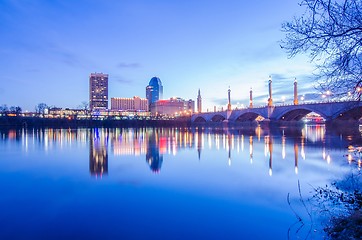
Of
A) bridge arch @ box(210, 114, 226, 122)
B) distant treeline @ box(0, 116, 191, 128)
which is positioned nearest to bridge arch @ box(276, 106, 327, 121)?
bridge arch @ box(210, 114, 226, 122)

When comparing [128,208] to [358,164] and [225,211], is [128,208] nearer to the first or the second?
[225,211]

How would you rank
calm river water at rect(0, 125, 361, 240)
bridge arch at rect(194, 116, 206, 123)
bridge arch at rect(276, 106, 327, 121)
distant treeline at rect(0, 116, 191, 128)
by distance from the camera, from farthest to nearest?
bridge arch at rect(194, 116, 206, 123)
distant treeline at rect(0, 116, 191, 128)
bridge arch at rect(276, 106, 327, 121)
calm river water at rect(0, 125, 361, 240)

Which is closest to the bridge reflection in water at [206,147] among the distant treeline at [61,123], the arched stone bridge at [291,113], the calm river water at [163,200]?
the calm river water at [163,200]

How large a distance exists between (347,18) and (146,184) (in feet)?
34.4

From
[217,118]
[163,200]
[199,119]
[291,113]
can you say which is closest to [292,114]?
[291,113]

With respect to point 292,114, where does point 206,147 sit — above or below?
below

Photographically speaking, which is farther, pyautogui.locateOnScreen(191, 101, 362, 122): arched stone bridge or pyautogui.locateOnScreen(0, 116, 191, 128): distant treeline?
pyautogui.locateOnScreen(0, 116, 191, 128): distant treeline

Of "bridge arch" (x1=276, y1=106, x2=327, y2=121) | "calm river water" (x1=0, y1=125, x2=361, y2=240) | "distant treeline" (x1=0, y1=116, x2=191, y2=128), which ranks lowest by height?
"calm river water" (x1=0, y1=125, x2=361, y2=240)

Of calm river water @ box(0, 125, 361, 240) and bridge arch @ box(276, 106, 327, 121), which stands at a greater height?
bridge arch @ box(276, 106, 327, 121)

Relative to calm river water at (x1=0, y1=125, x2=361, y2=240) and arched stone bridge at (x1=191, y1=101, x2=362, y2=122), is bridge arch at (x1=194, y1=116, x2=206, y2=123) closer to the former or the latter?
arched stone bridge at (x1=191, y1=101, x2=362, y2=122)

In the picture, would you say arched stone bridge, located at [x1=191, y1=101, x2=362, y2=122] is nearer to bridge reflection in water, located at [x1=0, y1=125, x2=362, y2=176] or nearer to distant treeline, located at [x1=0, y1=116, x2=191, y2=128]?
bridge reflection in water, located at [x1=0, y1=125, x2=362, y2=176]

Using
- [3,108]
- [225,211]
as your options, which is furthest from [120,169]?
[3,108]

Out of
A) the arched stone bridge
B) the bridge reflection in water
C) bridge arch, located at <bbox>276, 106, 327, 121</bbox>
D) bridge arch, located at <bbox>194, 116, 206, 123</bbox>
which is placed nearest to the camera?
the bridge reflection in water

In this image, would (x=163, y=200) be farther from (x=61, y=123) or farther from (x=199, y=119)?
(x=199, y=119)
